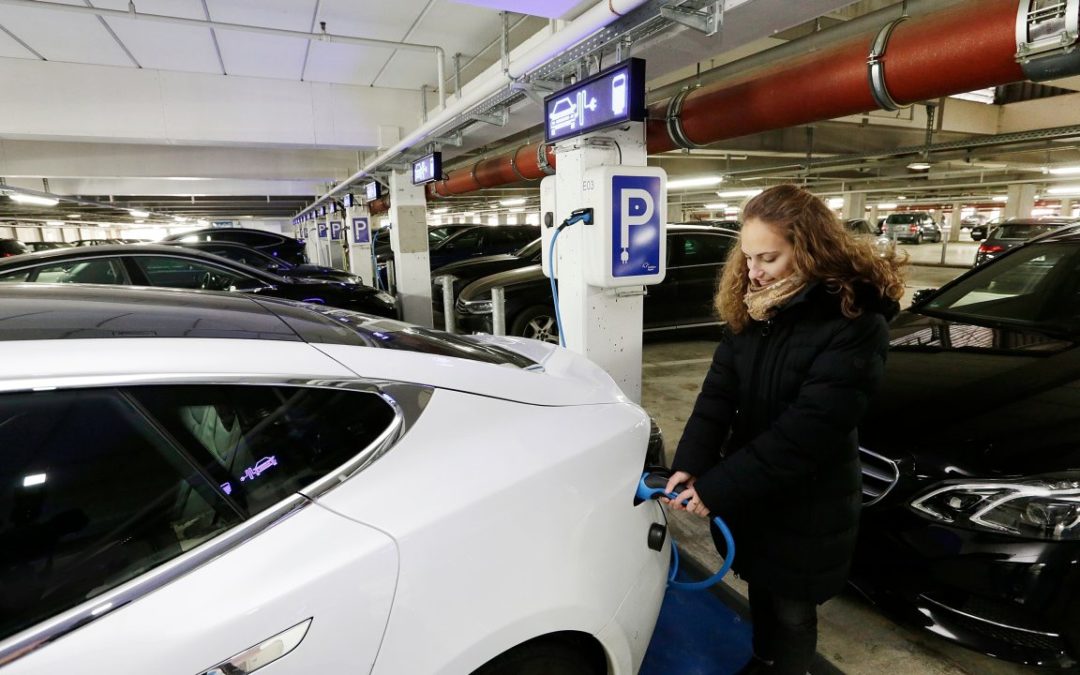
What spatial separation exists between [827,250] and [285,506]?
1.30 metres

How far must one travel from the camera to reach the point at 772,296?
133 centimetres

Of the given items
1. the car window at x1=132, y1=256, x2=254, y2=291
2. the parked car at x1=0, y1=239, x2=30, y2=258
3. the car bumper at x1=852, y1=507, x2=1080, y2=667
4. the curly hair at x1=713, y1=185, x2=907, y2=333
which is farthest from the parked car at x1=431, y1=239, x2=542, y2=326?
the parked car at x1=0, y1=239, x2=30, y2=258

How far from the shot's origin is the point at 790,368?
135 centimetres

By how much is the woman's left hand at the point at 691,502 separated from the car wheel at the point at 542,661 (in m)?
0.43

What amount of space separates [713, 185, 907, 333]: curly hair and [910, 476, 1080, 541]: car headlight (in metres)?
0.86

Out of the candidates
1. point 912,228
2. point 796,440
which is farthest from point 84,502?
point 912,228

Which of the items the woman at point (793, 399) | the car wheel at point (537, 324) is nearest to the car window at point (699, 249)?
the car wheel at point (537, 324)

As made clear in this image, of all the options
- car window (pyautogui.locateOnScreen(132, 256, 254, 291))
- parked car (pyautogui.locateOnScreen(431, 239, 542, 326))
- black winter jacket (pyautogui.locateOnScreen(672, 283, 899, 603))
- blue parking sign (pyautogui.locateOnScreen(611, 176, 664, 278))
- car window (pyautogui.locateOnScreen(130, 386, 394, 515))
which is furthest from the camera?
parked car (pyautogui.locateOnScreen(431, 239, 542, 326))

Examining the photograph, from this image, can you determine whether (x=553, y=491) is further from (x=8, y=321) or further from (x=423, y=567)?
(x=8, y=321)

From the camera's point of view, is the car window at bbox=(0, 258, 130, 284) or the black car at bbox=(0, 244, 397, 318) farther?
the car window at bbox=(0, 258, 130, 284)

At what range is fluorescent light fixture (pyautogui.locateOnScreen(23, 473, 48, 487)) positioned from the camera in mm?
859

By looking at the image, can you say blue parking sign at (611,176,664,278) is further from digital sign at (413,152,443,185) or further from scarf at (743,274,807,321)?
digital sign at (413,152,443,185)

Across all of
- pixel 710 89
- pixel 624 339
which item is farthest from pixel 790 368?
pixel 710 89

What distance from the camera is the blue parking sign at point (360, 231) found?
38.9 ft
